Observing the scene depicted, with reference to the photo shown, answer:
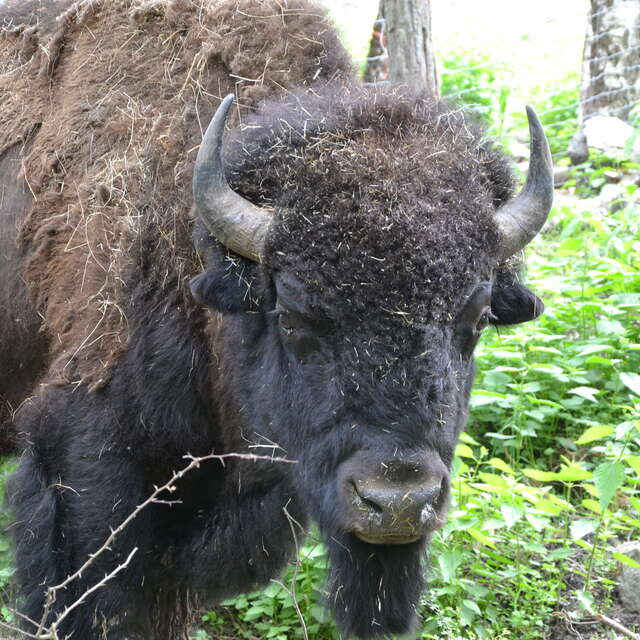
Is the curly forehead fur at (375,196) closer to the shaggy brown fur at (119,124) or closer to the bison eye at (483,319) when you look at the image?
the bison eye at (483,319)

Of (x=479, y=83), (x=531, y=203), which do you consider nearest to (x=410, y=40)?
(x=531, y=203)

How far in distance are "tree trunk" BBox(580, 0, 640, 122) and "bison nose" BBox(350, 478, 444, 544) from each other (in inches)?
328

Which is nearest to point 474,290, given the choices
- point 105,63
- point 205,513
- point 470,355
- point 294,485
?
point 470,355

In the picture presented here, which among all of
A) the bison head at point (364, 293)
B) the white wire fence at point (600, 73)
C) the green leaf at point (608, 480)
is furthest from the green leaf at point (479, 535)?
the white wire fence at point (600, 73)

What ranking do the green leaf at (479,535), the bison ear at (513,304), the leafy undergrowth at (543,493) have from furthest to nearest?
the leafy undergrowth at (543,493) → the green leaf at (479,535) → the bison ear at (513,304)

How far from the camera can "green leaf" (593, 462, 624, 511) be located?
13.6 ft

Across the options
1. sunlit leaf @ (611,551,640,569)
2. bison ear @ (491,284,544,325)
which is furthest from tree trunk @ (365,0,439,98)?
sunlit leaf @ (611,551,640,569)

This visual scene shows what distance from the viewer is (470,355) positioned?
12.3 feet

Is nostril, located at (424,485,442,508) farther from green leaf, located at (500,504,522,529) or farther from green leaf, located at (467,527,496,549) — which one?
green leaf, located at (467,527,496,549)

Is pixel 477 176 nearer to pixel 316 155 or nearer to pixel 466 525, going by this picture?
pixel 316 155

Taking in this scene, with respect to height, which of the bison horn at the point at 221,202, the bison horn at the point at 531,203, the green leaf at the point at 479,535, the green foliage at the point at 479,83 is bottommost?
the green foliage at the point at 479,83

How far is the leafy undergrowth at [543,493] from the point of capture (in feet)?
15.1

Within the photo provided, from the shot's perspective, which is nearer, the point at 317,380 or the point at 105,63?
the point at 317,380

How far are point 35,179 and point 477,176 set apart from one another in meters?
2.36
